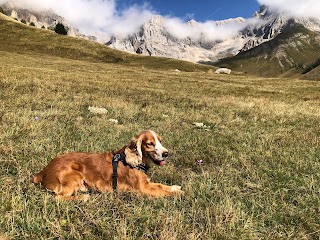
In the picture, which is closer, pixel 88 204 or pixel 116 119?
pixel 88 204

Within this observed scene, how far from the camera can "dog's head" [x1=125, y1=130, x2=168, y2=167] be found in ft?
22.9

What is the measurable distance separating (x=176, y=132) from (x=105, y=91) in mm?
13317

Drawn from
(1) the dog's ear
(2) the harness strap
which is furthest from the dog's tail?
(1) the dog's ear

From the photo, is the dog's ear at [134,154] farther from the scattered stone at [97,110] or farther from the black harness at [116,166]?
the scattered stone at [97,110]

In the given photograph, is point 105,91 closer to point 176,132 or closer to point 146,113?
point 146,113

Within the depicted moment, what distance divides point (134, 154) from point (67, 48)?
262 feet

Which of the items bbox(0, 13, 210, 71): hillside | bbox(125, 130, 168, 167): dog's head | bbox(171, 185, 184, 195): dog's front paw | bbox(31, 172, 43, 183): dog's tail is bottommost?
bbox(171, 185, 184, 195): dog's front paw

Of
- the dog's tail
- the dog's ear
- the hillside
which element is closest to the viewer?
the dog's tail

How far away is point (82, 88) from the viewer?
25062mm

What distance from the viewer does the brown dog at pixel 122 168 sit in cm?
669

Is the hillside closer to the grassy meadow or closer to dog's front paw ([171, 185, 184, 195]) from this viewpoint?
the grassy meadow

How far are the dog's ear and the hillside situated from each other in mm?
72481

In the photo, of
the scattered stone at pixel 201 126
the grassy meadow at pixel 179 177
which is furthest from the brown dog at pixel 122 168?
the scattered stone at pixel 201 126

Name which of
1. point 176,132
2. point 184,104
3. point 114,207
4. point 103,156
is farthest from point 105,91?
point 114,207
